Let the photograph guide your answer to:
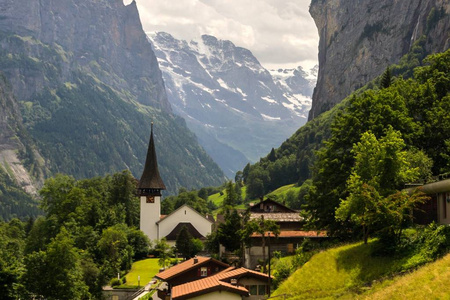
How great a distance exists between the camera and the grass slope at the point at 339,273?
155 ft

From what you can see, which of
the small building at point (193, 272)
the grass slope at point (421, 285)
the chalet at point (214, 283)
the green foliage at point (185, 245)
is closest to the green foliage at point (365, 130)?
the chalet at point (214, 283)

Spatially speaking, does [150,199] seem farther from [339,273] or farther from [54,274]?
[339,273]

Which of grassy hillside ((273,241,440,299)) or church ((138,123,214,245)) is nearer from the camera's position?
grassy hillside ((273,241,440,299))

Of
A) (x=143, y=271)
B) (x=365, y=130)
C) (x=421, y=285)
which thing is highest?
(x=365, y=130)

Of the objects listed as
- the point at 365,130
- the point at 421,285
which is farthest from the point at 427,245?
the point at 365,130

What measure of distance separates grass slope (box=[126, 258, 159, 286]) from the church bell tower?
12.9 metres

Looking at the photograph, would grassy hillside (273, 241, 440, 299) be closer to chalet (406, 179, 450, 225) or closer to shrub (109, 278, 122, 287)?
chalet (406, 179, 450, 225)

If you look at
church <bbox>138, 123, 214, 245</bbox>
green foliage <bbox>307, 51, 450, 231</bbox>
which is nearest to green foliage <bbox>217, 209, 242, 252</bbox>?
green foliage <bbox>307, 51, 450, 231</bbox>

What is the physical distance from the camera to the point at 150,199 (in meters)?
136

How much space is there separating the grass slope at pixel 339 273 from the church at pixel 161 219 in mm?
76413

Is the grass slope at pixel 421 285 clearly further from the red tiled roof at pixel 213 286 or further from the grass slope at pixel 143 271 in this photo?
the grass slope at pixel 143 271

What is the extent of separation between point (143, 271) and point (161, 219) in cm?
2612

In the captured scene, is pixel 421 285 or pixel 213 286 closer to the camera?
pixel 421 285

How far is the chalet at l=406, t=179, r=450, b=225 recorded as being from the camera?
5153cm
